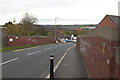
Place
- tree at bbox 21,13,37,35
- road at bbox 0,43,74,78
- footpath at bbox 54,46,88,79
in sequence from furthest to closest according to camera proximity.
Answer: tree at bbox 21,13,37,35 < road at bbox 0,43,74,78 < footpath at bbox 54,46,88,79

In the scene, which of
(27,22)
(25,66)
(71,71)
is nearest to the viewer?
(71,71)

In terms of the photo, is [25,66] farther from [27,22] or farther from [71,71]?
[27,22]

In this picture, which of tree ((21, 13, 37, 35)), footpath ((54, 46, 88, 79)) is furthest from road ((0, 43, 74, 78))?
tree ((21, 13, 37, 35))

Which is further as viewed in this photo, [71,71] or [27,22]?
[27,22]

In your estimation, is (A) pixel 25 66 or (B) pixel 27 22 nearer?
(A) pixel 25 66

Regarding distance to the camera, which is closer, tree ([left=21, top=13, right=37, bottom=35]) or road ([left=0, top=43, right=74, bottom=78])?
road ([left=0, top=43, right=74, bottom=78])

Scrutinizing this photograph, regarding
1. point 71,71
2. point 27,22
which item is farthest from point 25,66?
point 27,22

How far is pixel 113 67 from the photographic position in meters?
3.09

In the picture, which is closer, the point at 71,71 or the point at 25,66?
the point at 71,71

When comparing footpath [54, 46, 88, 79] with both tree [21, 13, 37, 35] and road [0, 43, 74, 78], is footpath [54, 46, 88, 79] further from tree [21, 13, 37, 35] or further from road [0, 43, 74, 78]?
tree [21, 13, 37, 35]

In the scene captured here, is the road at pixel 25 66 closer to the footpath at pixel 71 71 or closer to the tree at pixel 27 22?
the footpath at pixel 71 71

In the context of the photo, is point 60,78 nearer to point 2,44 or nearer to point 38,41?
point 2,44

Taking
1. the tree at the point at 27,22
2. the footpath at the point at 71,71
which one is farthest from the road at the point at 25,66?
the tree at the point at 27,22

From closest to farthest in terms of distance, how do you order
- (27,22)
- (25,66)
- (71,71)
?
1. (71,71)
2. (25,66)
3. (27,22)
